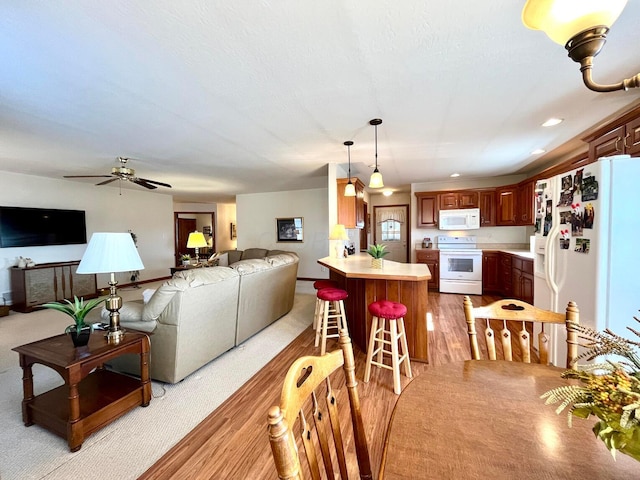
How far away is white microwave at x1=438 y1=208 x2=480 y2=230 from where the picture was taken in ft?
19.0

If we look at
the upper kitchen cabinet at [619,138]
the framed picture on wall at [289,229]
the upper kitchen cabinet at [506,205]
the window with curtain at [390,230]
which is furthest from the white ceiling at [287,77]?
the window with curtain at [390,230]

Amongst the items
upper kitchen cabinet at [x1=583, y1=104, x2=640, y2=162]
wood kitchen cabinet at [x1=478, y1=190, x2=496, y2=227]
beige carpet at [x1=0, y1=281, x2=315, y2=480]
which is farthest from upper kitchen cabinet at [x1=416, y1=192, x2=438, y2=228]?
beige carpet at [x1=0, y1=281, x2=315, y2=480]

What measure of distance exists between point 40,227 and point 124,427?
17.4 ft

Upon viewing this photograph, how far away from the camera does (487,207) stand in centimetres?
574

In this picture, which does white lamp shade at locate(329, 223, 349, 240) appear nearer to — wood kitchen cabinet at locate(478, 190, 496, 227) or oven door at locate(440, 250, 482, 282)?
oven door at locate(440, 250, 482, 282)

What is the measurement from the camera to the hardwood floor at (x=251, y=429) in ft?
5.14

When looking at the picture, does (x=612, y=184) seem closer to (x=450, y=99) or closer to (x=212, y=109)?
(x=450, y=99)

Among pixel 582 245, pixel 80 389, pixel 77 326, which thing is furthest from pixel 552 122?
pixel 80 389

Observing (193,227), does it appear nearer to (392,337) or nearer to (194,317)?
(194,317)

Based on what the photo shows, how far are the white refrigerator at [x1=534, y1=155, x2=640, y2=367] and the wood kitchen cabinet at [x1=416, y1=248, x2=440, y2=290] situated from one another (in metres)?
3.58

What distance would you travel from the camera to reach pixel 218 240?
10.2m

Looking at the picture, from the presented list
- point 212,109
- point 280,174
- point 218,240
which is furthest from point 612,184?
point 218,240

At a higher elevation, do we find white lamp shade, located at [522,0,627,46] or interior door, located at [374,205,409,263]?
white lamp shade, located at [522,0,627,46]

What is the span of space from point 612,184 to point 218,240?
1016 centimetres
